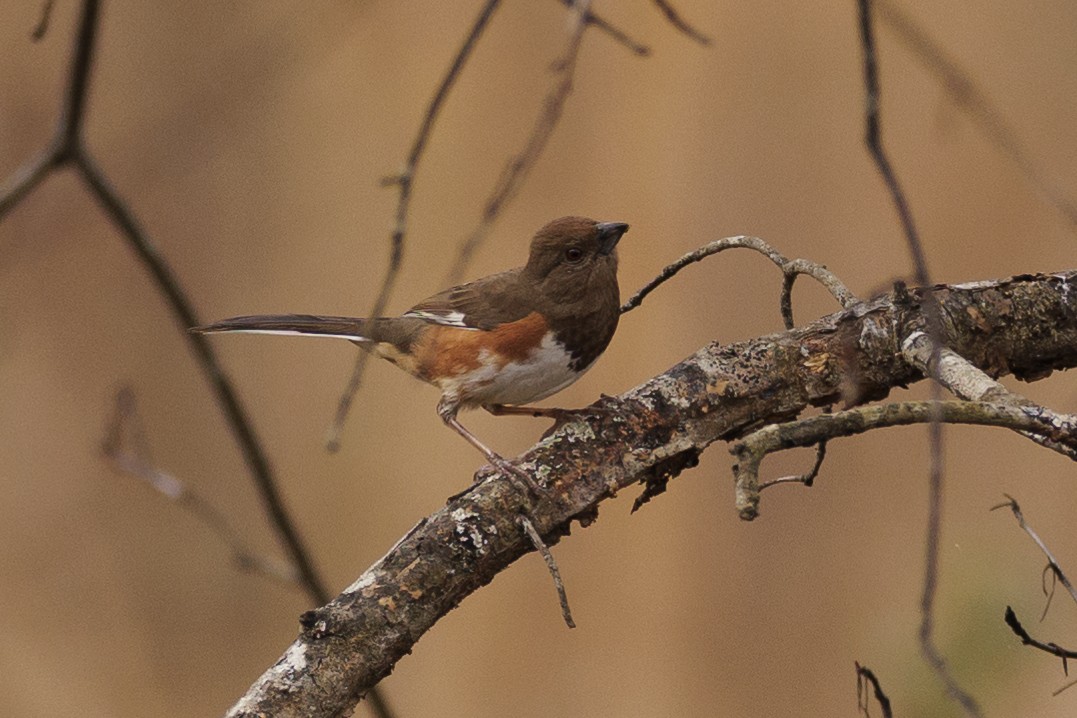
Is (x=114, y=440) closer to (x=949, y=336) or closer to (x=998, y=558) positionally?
(x=949, y=336)

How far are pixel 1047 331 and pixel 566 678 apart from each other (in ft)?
7.56

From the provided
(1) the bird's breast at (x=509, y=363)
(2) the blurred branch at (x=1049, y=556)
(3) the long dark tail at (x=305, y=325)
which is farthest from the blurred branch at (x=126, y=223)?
(2) the blurred branch at (x=1049, y=556)

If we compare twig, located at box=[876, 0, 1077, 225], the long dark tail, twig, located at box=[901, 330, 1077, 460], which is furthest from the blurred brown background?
twig, located at box=[876, 0, 1077, 225]

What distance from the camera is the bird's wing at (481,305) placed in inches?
93.4

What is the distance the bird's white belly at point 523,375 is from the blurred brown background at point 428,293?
1.36 meters

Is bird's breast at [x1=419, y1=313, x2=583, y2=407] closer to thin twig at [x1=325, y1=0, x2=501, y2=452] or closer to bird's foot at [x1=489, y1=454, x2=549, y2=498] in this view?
bird's foot at [x1=489, y1=454, x2=549, y2=498]

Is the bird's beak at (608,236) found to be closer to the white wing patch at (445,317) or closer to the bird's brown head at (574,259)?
the bird's brown head at (574,259)

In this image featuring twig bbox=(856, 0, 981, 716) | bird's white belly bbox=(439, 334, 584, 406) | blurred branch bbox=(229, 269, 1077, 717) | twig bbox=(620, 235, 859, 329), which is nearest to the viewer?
twig bbox=(856, 0, 981, 716)

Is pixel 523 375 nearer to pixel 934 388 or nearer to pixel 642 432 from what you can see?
pixel 642 432

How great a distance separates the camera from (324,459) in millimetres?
3934

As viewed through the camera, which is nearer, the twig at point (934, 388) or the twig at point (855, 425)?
the twig at point (934, 388)

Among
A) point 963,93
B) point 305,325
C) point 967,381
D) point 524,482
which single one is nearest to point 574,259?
point 305,325

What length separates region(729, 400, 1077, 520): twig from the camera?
120 cm

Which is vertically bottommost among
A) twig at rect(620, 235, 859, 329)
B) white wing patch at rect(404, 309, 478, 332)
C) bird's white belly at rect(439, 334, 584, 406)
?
twig at rect(620, 235, 859, 329)
